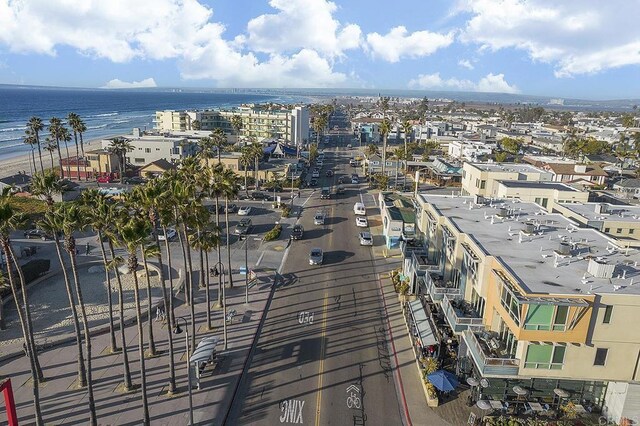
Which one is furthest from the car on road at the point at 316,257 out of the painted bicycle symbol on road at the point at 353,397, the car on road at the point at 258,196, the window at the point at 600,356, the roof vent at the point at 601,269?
the car on road at the point at 258,196

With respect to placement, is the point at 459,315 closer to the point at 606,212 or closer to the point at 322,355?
the point at 322,355

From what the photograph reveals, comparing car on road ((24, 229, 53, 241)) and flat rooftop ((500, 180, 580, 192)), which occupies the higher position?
flat rooftop ((500, 180, 580, 192))

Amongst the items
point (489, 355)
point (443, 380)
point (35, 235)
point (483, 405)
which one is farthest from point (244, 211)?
point (483, 405)

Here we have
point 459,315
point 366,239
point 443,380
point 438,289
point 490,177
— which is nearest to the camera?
point 443,380

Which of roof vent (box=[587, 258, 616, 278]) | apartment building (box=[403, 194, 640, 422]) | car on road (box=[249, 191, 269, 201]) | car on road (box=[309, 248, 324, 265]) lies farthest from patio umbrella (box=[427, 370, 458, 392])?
car on road (box=[249, 191, 269, 201])

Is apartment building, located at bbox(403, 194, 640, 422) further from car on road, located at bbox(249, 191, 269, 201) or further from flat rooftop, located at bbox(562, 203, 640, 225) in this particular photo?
car on road, located at bbox(249, 191, 269, 201)

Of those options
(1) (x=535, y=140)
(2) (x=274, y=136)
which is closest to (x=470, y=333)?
(2) (x=274, y=136)

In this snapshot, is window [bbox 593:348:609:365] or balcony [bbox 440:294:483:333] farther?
balcony [bbox 440:294:483:333]
